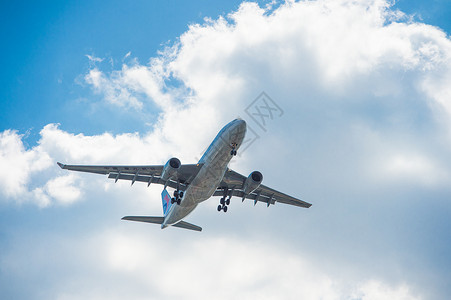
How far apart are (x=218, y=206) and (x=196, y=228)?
268 inches

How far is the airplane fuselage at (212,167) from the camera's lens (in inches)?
1185

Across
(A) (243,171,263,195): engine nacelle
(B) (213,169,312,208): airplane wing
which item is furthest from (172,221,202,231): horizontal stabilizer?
(A) (243,171,263,195): engine nacelle

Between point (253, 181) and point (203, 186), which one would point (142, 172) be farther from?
point (253, 181)

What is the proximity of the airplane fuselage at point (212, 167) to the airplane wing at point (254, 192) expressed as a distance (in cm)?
331

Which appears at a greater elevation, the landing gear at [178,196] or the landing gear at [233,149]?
the landing gear at [233,149]

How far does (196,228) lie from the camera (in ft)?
144

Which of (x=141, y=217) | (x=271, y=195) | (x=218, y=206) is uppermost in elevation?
(x=271, y=195)

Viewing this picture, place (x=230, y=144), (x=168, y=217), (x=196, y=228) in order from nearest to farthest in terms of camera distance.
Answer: (x=230, y=144) < (x=168, y=217) < (x=196, y=228)

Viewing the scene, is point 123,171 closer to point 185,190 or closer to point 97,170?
point 97,170

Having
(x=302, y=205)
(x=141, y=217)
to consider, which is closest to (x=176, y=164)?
(x=141, y=217)

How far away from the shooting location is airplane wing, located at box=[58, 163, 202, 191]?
114 ft

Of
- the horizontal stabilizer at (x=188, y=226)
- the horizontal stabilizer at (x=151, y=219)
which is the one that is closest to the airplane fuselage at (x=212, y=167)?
the horizontal stabilizer at (x=151, y=219)

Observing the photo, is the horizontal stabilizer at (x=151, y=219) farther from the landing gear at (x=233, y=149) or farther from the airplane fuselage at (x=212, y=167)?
the landing gear at (x=233, y=149)

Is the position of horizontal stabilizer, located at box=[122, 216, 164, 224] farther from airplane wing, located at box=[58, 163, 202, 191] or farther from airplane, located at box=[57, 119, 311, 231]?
airplane wing, located at box=[58, 163, 202, 191]
